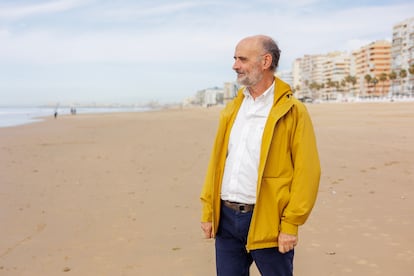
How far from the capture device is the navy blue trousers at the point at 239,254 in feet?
7.33

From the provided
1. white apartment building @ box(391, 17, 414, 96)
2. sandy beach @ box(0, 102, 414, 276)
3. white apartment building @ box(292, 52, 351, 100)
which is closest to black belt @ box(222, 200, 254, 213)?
sandy beach @ box(0, 102, 414, 276)

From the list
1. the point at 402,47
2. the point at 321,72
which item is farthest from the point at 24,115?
the point at 321,72

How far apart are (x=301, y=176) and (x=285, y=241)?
34cm

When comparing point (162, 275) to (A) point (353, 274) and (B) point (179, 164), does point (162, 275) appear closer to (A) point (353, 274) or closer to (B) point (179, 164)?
(A) point (353, 274)

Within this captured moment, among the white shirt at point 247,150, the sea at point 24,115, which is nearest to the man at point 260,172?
the white shirt at point 247,150

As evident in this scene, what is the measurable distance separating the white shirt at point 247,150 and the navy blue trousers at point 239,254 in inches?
4.5

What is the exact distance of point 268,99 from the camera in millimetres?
2266

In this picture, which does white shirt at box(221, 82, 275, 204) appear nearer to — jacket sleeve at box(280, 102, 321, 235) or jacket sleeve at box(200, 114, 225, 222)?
jacket sleeve at box(200, 114, 225, 222)

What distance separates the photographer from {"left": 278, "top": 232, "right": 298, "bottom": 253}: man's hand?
2.11m

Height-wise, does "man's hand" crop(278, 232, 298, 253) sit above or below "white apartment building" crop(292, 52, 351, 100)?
below

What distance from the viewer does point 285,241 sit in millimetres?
2107

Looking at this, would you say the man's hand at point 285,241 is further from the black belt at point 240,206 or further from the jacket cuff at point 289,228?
the black belt at point 240,206

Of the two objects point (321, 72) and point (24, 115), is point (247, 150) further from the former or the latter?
point (321, 72)

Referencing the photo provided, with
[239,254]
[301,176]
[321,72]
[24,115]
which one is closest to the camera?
[301,176]
